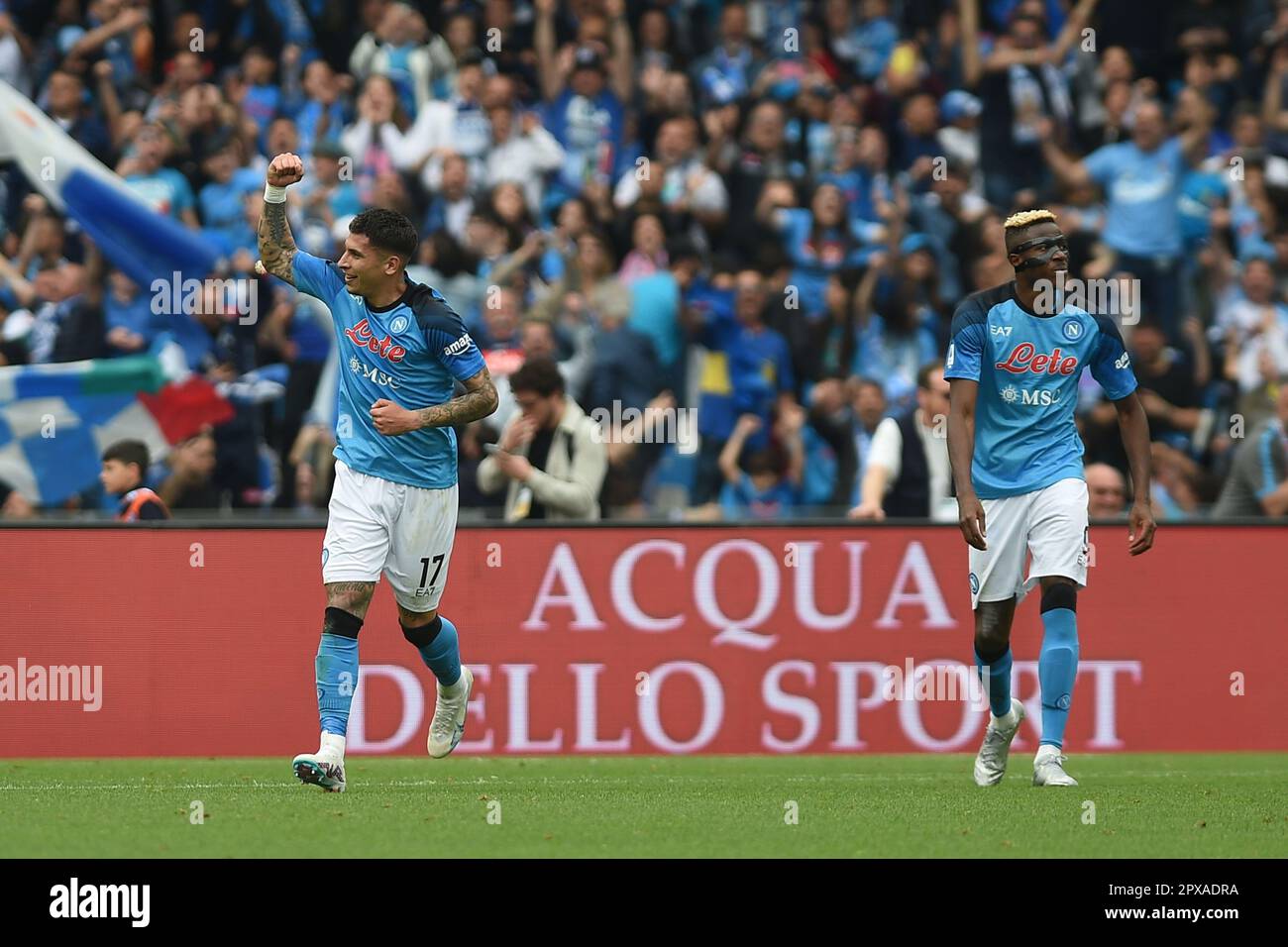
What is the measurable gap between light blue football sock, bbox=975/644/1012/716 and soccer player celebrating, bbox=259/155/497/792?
8.37 ft

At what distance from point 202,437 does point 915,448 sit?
190 inches

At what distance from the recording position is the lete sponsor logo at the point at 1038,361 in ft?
31.8

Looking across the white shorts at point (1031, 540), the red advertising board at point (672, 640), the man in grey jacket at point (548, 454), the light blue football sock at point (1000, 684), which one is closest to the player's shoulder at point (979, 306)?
the white shorts at point (1031, 540)

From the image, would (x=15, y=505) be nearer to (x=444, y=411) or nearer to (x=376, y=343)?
(x=376, y=343)

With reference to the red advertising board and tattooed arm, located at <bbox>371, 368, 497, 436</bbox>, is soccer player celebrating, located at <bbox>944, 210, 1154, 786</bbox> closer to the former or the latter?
tattooed arm, located at <bbox>371, 368, 497, 436</bbox>

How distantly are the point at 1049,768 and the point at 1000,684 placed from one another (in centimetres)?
51

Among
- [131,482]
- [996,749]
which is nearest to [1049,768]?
[996,749]

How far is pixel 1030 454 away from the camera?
9.77 metres

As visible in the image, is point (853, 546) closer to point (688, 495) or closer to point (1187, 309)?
point (688, 495)

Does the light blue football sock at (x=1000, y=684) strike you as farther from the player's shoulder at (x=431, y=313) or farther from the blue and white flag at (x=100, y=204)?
the blue and white flag at (x=100, y=204)

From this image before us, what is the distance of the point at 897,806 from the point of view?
8969 mm

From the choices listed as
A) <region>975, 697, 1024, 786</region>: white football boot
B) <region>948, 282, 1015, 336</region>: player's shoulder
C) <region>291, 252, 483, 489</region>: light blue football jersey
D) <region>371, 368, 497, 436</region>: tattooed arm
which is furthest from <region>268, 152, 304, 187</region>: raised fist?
<region>975, 697, 1024, 786</region>: white football boot

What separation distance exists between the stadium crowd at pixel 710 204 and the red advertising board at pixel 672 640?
102 centimetres

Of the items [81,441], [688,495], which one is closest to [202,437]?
[81,441]
